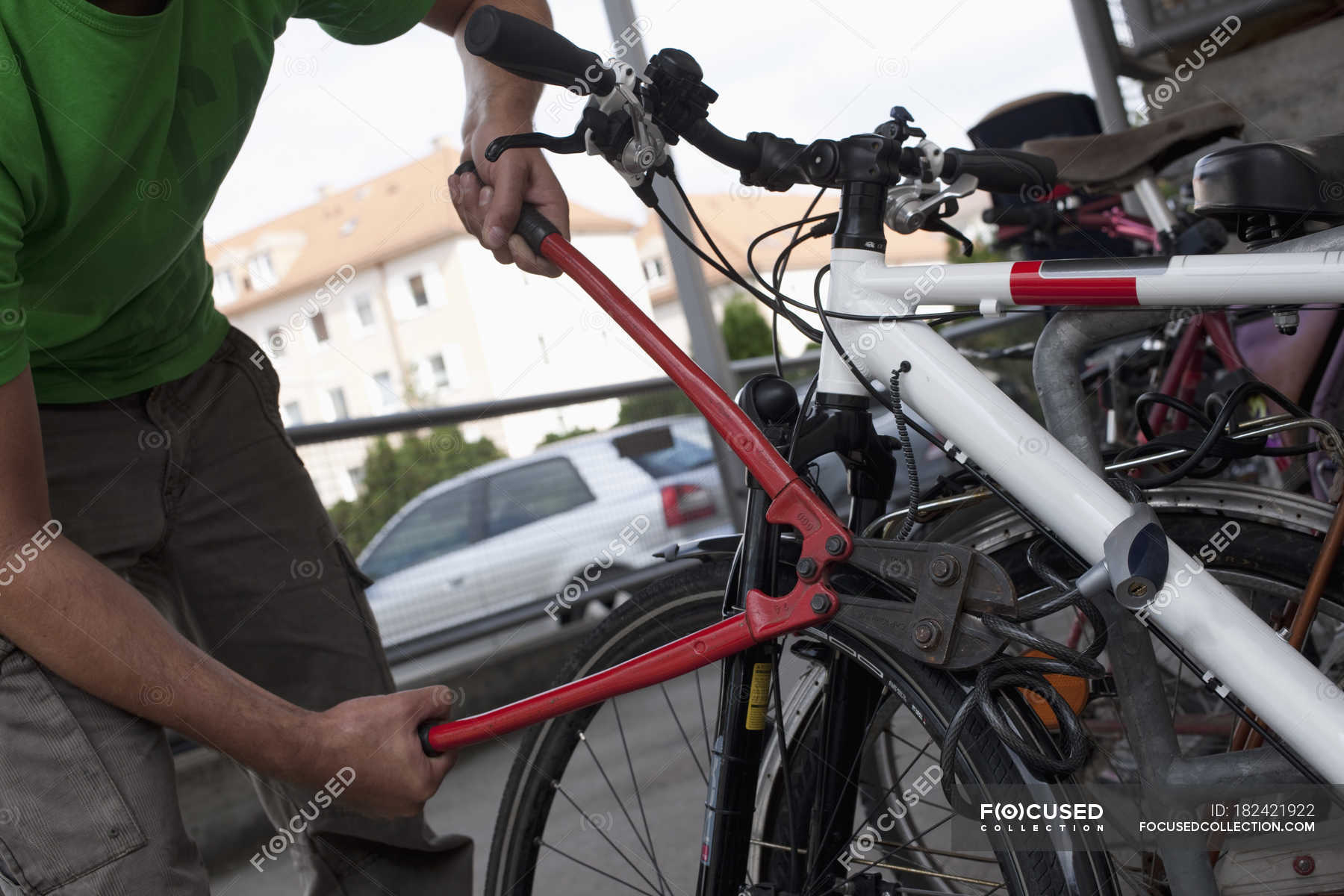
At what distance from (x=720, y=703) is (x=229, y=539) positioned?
31.8 inches

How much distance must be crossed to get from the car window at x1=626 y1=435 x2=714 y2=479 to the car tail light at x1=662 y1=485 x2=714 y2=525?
80mm

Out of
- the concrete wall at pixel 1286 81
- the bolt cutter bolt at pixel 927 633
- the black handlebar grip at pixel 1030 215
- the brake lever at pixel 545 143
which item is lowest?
the bolt cutter bolt at pixel 927 633

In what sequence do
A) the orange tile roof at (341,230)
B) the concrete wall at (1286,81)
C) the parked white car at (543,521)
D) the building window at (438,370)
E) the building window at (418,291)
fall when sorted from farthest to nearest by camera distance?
the building window at (438,370), the orange tile roof at (341,230), the building window at (418,291), the parked white car at (543,521), the concrete wall at (1286,81)

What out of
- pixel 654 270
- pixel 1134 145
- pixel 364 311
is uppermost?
pixel 364 311

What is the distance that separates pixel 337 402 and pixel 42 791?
24.8m


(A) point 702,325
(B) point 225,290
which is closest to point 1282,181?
(A) point 702,325

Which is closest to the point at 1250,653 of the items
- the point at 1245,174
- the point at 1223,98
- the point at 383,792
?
the point at 1245,174

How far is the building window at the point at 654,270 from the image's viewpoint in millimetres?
6273

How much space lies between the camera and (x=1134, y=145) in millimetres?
2391

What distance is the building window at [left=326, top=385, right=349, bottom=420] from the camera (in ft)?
71.1

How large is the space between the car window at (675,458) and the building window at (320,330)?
54.5ft

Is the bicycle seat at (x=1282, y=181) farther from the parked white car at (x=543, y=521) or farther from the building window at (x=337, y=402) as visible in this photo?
the building window at (x=337, y=402)

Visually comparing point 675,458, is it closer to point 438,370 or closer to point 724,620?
point 724,620

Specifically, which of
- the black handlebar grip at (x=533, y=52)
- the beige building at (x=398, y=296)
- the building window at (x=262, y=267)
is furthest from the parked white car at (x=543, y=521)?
the building window at (x=262, y=267)
